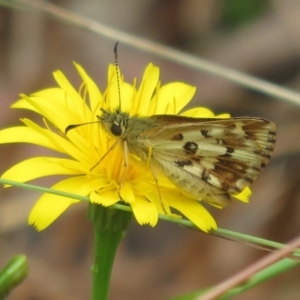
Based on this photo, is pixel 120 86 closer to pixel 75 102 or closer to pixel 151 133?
pixel 75 102

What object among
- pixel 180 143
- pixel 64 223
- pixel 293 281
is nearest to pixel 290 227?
pixel 293 281

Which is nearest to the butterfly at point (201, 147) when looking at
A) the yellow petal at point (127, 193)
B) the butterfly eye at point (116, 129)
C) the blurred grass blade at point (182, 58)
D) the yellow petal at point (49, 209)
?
the butterfly eye at point (116, 129)

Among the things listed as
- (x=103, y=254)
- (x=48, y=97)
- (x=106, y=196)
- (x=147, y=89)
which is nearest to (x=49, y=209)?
(x=106, y=196)

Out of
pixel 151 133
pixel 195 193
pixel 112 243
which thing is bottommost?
pixel 112 243

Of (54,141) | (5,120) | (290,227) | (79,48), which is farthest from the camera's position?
(79,48)

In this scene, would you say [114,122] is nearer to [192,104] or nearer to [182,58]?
[182,58]

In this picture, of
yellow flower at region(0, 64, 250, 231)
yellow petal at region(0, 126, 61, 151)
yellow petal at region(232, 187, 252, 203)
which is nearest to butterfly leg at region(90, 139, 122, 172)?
yellow flower at region(0, 64, 250, 231)

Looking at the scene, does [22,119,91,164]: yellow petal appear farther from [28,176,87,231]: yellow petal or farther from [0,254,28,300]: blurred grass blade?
[0,254,28,300]: blurred grass blade
